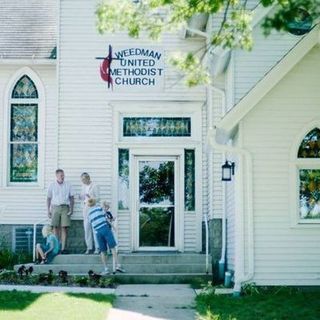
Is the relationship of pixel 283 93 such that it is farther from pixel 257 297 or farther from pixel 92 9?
pixel 92 9

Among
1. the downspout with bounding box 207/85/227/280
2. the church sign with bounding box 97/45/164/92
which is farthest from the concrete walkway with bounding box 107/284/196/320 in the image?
the church sign with bounding box 97/45/164/92

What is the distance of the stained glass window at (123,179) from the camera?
1609 centimetres

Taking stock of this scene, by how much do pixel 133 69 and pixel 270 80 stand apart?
202 inches

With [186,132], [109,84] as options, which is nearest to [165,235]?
[186,132]

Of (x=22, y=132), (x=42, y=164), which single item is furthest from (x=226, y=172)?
(x=22, y=132)

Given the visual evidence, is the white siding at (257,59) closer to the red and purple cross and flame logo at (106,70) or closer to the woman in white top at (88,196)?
the red and purple cross and flame logo at (106,70)

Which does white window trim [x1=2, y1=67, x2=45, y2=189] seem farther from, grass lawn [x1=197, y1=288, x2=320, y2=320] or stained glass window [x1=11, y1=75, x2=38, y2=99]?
grass lawn [x1=197, y1=288, x2=320, y2=320]

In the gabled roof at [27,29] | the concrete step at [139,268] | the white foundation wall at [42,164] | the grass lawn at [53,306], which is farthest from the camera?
the gabled roof at [27,29]

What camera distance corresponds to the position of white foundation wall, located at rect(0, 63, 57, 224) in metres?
16.4

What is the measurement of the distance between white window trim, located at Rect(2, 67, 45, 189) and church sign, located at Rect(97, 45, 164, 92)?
1798 mm

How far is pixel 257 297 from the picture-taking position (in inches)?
443

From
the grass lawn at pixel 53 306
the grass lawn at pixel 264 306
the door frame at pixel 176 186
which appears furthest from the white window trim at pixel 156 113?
the grass lawn at pixel 53 306

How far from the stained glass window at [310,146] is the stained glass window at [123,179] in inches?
204

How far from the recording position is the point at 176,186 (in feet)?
53.2
